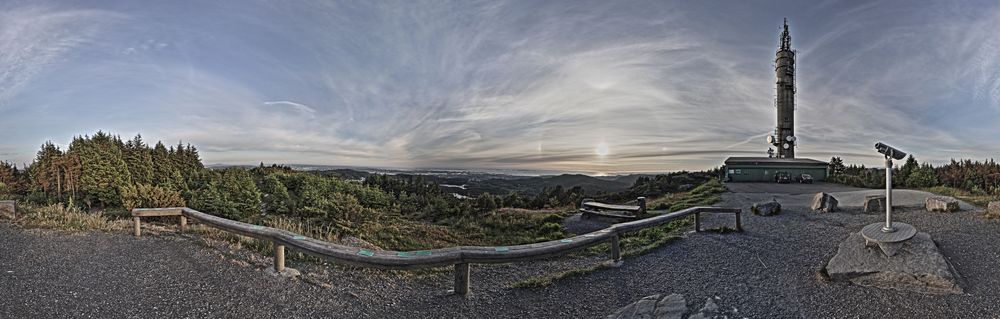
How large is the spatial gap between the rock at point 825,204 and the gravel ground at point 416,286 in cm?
407

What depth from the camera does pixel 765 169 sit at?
78.6 ft

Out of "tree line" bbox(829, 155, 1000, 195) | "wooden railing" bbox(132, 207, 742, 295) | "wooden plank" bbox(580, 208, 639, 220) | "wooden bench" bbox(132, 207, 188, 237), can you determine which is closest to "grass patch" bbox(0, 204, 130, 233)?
Answer: "wooden bench" bbox(132, 207, 188, 237)

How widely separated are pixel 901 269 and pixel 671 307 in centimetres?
285

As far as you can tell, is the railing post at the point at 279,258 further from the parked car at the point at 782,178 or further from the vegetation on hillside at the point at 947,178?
the parked car at the point at 782,178

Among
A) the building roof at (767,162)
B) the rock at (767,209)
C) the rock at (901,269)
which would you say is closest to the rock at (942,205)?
the rock at (767,209)

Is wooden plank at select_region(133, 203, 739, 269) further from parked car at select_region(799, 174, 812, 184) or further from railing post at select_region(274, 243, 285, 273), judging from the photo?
parked car at select_region(799, 174, 812, 184)

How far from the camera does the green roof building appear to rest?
23906 mm

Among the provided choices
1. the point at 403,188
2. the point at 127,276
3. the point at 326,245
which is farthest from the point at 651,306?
the point at 403,188

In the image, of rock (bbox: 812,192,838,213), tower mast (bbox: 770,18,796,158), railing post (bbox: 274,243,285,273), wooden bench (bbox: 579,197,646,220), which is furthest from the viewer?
tower mast (bbox: 770,18,796,158)

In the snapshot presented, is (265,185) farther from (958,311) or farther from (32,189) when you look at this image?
→ (958,311)

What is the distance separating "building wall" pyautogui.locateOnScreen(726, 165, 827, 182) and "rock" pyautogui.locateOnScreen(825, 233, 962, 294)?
19710 millimetres

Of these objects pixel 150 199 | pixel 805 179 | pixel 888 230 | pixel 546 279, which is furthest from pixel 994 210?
pixel 150 199

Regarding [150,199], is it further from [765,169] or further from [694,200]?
[765,169]

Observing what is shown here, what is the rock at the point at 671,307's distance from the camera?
4359 millimetres
